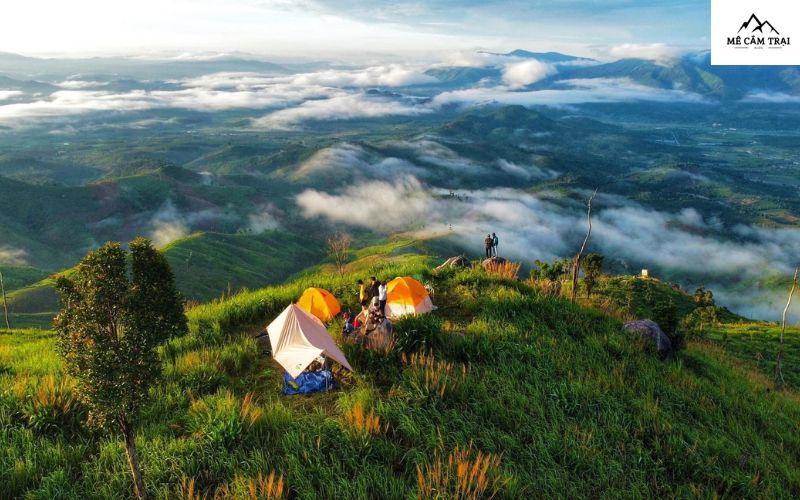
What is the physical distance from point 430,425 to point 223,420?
3884mm

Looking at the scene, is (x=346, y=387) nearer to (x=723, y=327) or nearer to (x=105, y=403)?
(x=105, y=403)

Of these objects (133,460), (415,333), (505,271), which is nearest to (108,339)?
(133,460)

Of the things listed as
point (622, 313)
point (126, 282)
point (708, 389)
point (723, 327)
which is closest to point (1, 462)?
point (126, 282)

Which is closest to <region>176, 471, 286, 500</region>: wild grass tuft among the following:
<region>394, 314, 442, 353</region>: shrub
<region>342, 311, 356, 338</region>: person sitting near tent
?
<region>394, 314, 442, 353</region>: shrub

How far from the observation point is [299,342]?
1259 cm

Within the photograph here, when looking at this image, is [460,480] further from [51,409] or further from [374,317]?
[51,409]

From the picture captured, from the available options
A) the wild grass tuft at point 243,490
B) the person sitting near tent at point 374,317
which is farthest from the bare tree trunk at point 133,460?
the person sitting near tent at point 374,317

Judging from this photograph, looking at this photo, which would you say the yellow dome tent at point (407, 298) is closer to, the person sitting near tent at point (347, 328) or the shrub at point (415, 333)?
the person sitting near tent at point (347, 328)

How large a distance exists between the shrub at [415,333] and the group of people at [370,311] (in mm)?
704

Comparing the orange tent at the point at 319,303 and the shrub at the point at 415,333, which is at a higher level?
the shrub at the point at 415,333

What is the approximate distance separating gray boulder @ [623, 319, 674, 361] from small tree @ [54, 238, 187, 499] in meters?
14.2

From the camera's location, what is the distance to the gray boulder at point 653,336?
47.3 feet

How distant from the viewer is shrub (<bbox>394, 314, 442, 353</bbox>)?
1162cm

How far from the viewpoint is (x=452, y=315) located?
53.8 feet
